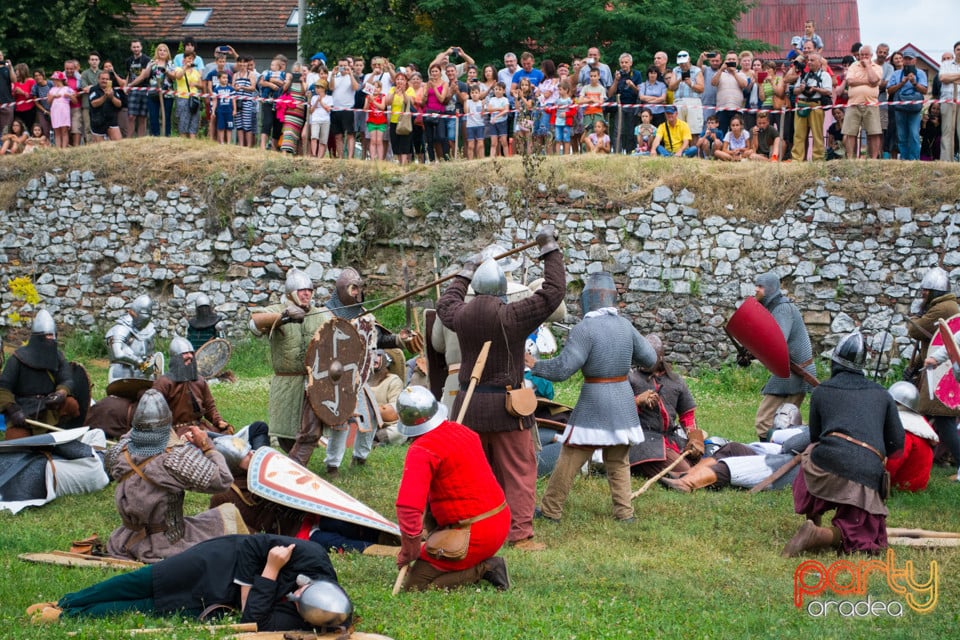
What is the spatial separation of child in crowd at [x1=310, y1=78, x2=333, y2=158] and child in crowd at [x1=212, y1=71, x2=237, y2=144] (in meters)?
1.24

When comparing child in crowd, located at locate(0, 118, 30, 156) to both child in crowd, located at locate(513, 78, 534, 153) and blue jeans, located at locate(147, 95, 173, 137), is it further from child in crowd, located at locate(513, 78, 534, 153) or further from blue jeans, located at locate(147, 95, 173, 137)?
child in crowd, located at locate(513, 78, 534, 153)

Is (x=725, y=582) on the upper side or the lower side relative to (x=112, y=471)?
lower

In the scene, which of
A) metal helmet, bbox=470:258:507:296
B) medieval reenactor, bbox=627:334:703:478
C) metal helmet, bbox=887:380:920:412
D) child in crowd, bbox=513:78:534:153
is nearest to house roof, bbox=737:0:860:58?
child in crowd, bbox=513:78:534:153

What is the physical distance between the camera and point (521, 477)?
271 inches

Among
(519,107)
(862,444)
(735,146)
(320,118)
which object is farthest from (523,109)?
(862,444)

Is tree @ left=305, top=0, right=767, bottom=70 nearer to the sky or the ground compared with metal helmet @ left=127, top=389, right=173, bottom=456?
nearer to the sky

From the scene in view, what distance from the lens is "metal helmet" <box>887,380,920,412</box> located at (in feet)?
27.5

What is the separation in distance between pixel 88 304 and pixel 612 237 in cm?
780

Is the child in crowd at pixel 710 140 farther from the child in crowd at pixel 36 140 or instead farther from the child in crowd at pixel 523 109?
the child in crowd at pixel 36 140

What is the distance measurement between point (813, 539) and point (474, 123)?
10365 millimetres

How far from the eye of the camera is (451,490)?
5.61 meters

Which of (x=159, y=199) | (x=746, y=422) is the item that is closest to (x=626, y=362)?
(x=746, y=422)

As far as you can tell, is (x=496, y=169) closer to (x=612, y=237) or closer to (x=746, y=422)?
(x=612, y=237)

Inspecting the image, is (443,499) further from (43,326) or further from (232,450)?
(43,326)
